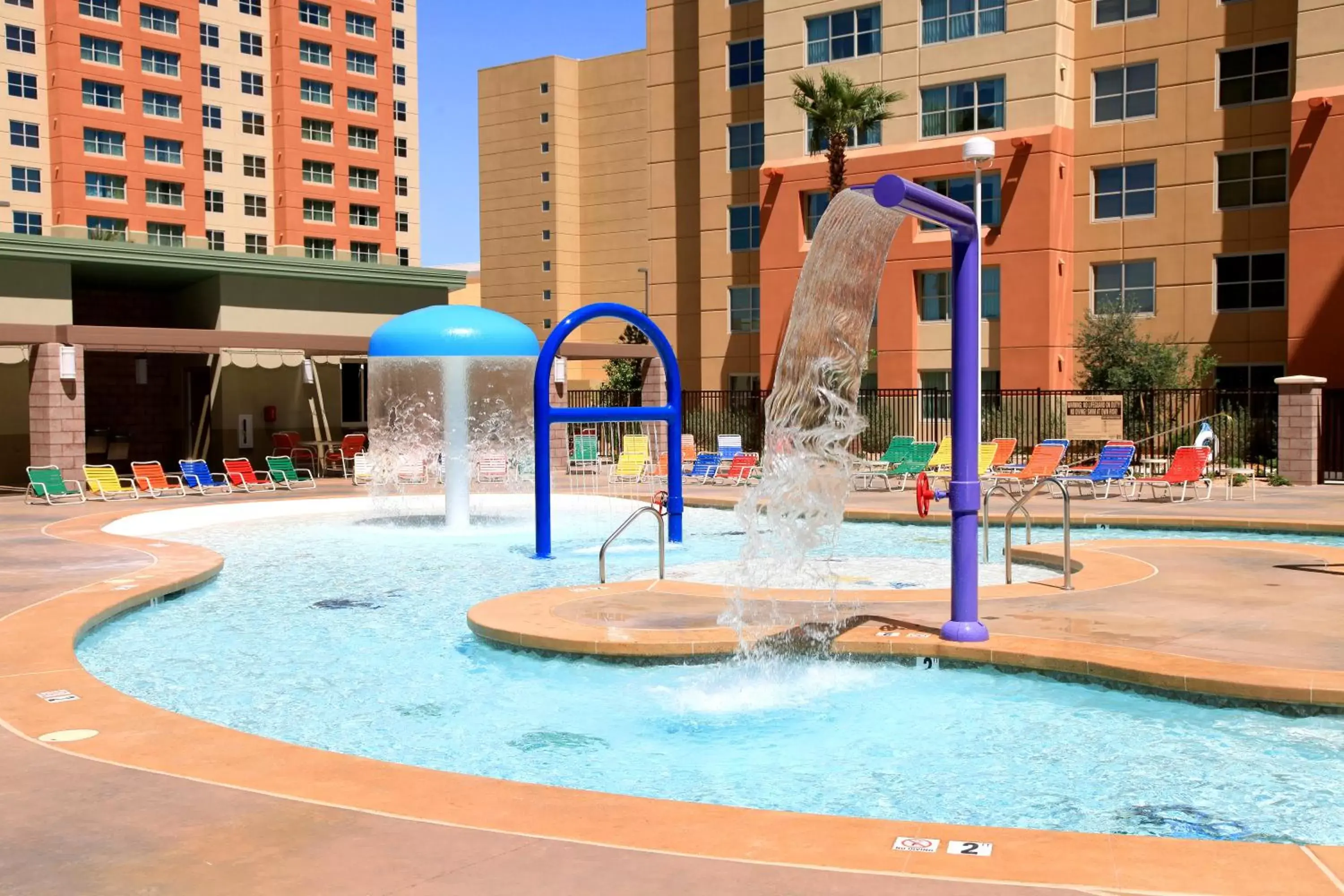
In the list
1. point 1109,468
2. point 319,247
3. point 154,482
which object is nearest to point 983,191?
point 1109,468

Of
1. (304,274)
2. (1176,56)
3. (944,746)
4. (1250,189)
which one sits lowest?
(944,746)

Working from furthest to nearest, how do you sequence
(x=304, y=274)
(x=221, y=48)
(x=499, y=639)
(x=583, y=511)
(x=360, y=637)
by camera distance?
(x=221, y=48) → (x=304, y=274) → (x=583, y=511) → (x=360, y=637) → (x=499, y=639)

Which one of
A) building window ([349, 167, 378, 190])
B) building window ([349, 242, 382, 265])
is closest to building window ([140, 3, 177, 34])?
building window ([349, 167, 378, 190])

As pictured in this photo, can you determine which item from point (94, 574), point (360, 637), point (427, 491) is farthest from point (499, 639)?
point (427, 491)

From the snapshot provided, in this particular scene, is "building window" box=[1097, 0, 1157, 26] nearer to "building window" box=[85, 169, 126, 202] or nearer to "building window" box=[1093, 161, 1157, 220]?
"building window" box=[1093, 161, 1157, 220]

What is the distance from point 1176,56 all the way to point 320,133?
49897mm

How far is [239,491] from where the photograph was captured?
26.3 m

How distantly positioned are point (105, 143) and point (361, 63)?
17012mm

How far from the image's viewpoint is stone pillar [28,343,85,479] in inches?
965

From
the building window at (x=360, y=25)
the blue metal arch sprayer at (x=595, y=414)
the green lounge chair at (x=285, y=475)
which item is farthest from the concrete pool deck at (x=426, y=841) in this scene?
the building window at (x=360, y=25)

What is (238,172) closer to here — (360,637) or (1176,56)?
(1176,56)

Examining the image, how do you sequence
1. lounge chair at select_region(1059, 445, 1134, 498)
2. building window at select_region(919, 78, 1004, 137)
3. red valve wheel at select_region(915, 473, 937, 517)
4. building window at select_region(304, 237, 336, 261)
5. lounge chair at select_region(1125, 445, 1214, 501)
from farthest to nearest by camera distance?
building window at select_region(304, 237, 336, 261) → building window at select_region(919, 78, 1004, 137) → lounge chair at select_region(1059, 445, 1134, 498) → lounge chair at select_region(1125, 445, 1214, 501) → red valve wheel at select_region(915, 473, 937, 517)

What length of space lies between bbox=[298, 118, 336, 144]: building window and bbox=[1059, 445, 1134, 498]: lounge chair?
190ft

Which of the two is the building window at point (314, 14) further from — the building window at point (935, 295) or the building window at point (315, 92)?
the building window at point (935, 295)
